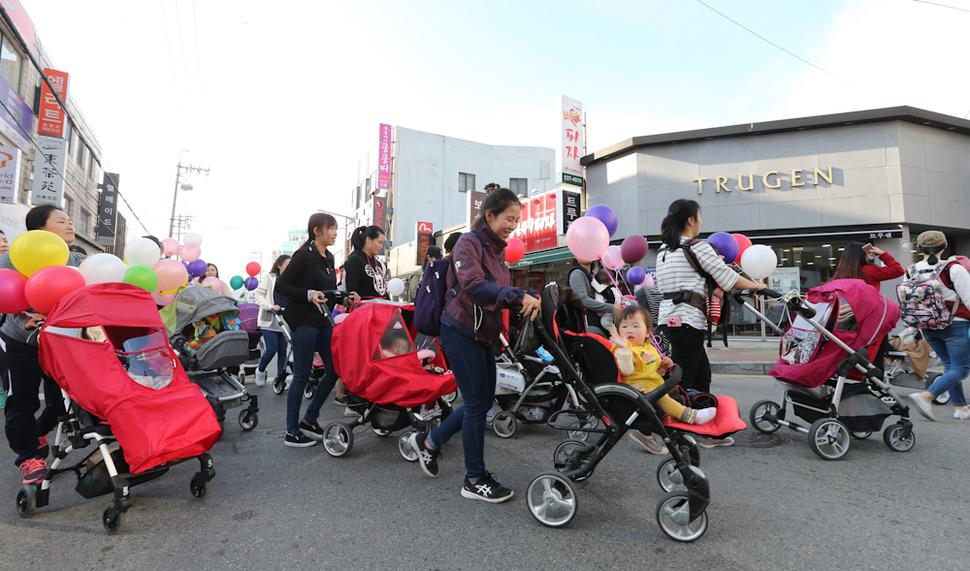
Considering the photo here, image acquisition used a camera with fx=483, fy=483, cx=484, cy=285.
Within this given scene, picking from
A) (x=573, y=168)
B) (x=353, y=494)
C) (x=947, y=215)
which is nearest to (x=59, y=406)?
(x=353, y=494)

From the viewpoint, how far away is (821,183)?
13.5 m

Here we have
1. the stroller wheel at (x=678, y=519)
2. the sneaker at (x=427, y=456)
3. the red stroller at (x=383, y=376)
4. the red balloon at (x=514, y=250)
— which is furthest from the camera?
the red balloon at (x=514, y=250)

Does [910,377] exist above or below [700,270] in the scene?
below

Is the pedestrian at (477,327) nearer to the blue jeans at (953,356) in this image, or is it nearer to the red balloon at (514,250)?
the red balloon at (514,250)

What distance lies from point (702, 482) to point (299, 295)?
3035 millimetres

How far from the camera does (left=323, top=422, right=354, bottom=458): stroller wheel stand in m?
3.68

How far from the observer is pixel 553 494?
246 cm

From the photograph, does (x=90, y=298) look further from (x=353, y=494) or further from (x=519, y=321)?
(x=519, y=321)

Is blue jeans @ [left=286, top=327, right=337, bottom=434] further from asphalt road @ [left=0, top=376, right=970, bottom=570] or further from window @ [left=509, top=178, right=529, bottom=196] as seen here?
window @ [left=509, top=178, right=529, bottom=196]

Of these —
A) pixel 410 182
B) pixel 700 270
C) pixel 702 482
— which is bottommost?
pixel 702 482

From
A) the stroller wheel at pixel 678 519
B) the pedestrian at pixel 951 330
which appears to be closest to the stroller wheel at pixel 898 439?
the pedestrian at pixel 951 330

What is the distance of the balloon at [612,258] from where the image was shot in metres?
5.77

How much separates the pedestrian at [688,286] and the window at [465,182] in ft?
96.5

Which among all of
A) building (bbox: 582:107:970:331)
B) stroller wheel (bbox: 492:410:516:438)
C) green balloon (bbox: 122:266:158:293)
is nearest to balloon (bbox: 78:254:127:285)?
green balloon (bbox: 122:266:158:293)
